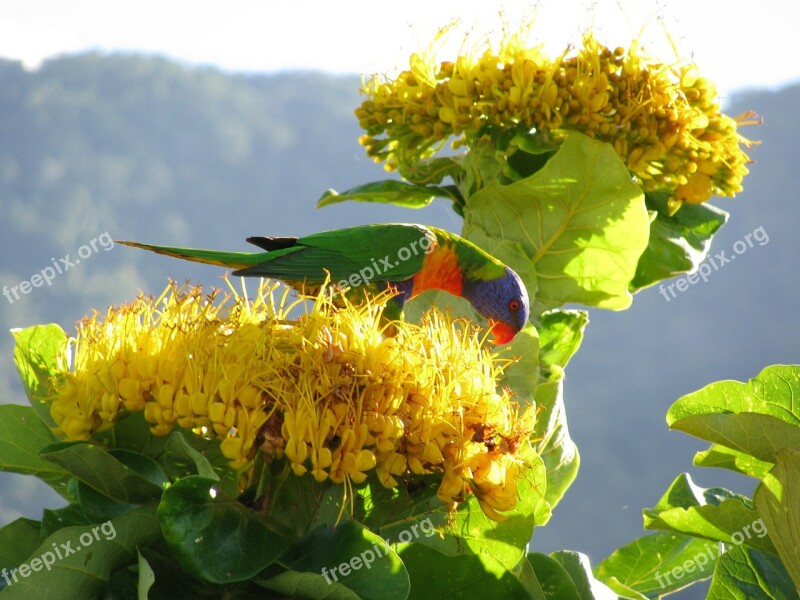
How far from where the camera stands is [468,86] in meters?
1.91

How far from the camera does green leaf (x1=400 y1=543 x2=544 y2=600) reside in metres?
1.16

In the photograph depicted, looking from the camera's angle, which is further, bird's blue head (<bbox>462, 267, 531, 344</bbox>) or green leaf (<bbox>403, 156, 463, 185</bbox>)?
green leaf (<bbox>403, 156, 463, 185</bbox>)

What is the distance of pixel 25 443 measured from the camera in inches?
50.8

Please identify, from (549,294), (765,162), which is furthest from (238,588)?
(765,162)

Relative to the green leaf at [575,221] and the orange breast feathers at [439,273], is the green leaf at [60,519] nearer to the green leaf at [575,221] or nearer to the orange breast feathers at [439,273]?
the green leaf at [575,221]

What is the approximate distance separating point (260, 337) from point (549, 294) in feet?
3.41

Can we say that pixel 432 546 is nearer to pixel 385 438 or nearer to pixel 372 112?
pixel 385 438

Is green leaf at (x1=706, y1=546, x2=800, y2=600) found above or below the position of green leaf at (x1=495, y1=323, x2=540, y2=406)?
below

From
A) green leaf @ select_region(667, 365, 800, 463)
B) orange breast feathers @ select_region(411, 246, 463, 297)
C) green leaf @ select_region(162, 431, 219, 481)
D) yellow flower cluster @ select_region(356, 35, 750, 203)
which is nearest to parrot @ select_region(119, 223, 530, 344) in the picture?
orange breast feathers @ select_region(411, 246, 463, 297)

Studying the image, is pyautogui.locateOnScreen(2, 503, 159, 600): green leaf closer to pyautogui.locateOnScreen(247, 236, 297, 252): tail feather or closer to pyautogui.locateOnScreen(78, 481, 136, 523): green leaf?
pyautogui.locateOnScreen(78, 481, 136, 523): green leaf

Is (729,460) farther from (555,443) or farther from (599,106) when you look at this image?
(599,106)

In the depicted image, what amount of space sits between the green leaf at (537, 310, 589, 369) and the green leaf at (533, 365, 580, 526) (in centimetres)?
12

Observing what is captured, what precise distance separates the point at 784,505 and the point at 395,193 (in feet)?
3.80

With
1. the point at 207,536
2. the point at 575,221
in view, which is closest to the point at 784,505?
the point at 207,536
